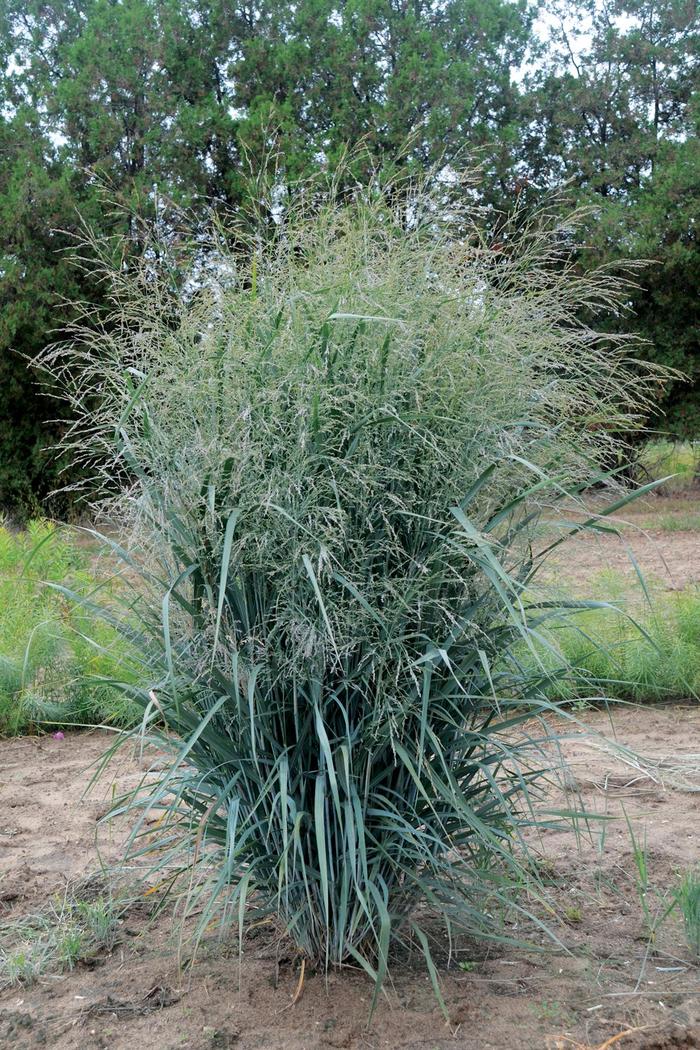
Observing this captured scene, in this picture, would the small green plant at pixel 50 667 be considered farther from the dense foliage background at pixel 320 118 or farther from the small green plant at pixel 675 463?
the small green plant at pixel 675 463

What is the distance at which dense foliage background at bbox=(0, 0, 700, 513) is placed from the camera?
11.2 m

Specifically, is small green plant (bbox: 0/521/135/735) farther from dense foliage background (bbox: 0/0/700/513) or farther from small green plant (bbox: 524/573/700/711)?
dense foliage background (bbox: 0/0/700/513)

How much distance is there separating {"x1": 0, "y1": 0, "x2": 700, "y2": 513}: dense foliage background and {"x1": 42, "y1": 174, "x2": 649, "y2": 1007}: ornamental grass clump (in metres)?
8.96

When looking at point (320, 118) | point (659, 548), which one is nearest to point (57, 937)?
point (659, 548)

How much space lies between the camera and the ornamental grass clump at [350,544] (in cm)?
200

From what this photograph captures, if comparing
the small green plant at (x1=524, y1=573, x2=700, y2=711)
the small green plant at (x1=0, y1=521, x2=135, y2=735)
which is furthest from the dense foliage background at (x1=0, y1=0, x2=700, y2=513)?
the small green plant at (x1=524, y1=573, x2=700, y2=711)

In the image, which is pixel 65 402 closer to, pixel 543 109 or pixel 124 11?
pixel 124 11

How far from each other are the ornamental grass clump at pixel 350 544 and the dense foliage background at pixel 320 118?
8.96m

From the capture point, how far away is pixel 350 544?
6.68 ft

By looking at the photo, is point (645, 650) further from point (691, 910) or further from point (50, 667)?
point (50, 667)

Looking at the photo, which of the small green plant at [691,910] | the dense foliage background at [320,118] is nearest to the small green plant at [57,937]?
the small green plant at [691,910]

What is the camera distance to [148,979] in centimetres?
232

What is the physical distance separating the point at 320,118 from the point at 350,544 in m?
11.9

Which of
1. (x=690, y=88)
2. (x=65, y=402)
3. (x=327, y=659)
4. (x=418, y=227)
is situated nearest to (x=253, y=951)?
(x=327, y=659)
